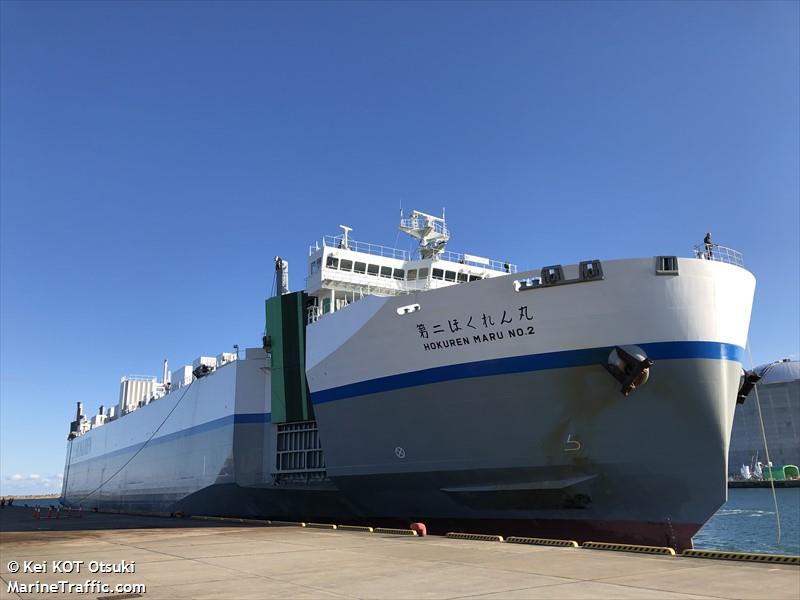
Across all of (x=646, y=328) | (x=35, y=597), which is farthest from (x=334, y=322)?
(x=35, y=597)

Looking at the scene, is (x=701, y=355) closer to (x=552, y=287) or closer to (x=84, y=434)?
(x=552, y=287)

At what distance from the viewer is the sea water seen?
76.0 ft

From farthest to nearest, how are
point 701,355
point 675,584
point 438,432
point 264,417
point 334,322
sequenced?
1. point 264,417
2. point 334,322
3. point 438,432
4. point 701,355
5. point 675,584

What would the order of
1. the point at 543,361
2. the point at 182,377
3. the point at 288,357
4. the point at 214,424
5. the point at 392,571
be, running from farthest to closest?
the point at 182,377 → the point at 214,424 → the point at 288,357 → the point at 543,361 → the point at 392,571

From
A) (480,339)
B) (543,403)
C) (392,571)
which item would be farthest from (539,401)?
(392,571)

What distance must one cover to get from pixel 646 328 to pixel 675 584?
22.0ft

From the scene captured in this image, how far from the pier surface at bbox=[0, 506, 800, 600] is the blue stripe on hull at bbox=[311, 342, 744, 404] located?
349 cm

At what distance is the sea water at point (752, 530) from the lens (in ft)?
76.0

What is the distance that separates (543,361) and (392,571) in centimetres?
614

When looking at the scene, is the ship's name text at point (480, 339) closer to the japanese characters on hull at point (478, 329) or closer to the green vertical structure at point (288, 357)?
the japanese characters on hull at point (478, 329)

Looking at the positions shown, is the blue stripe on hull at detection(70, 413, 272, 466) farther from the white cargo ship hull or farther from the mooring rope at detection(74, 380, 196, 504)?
the white cargo ship hull

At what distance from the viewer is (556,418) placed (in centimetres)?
1323

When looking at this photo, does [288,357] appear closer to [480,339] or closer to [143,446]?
[480,339]

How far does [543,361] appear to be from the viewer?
1328 cm
